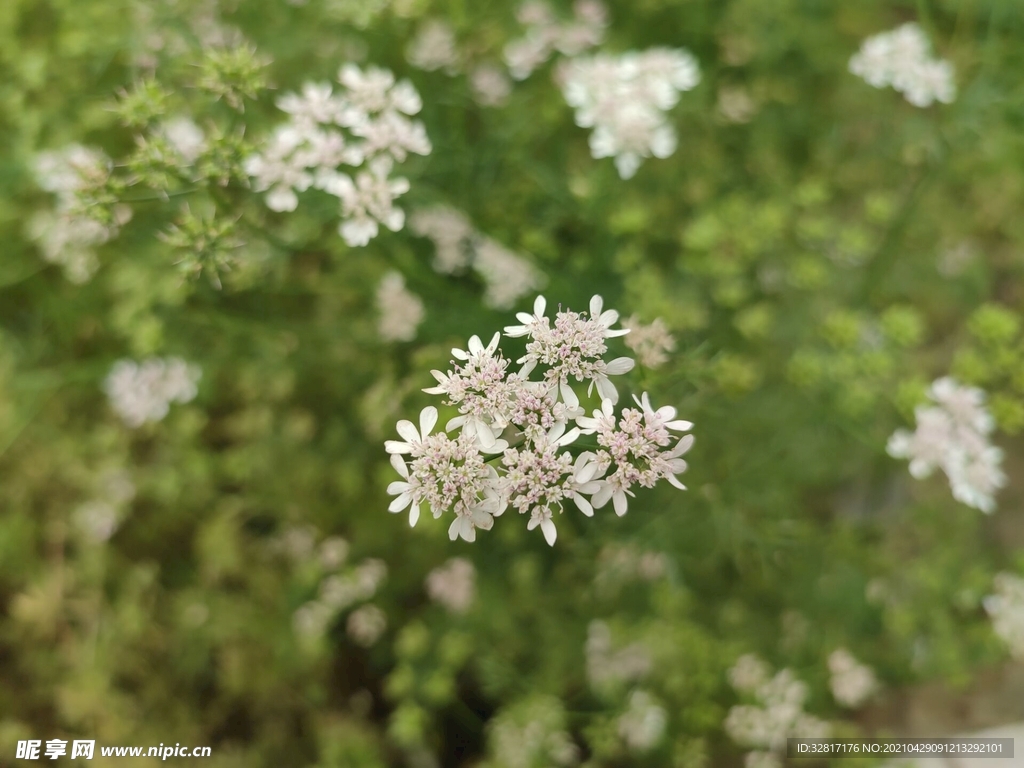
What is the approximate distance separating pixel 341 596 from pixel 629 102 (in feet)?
7.27

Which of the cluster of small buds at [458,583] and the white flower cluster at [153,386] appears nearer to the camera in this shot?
the white flower cluster at [153,386]

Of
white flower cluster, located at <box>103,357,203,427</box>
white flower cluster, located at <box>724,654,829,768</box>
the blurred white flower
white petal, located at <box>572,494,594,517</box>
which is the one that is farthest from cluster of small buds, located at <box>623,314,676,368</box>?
the blurred white flower

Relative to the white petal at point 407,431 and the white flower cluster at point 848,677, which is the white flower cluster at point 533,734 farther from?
the white petal at point 407,431

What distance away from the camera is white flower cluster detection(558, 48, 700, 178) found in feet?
7.40

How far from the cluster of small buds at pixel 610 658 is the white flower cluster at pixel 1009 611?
128 centimetres

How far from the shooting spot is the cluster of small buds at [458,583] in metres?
2.79

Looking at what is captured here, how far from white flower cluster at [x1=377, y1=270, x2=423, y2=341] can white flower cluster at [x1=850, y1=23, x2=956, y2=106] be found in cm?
181

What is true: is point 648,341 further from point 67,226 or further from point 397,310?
point 67,226

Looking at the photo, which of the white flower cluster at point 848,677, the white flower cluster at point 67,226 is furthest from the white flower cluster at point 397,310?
the white flower cluster at point 848,677

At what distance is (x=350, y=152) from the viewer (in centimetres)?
186

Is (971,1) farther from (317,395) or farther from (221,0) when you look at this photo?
(317,395)

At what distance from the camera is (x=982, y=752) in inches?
107

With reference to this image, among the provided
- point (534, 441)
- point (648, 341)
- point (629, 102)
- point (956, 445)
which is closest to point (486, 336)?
point (648, 341)

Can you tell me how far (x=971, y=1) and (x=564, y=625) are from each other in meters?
3.09
